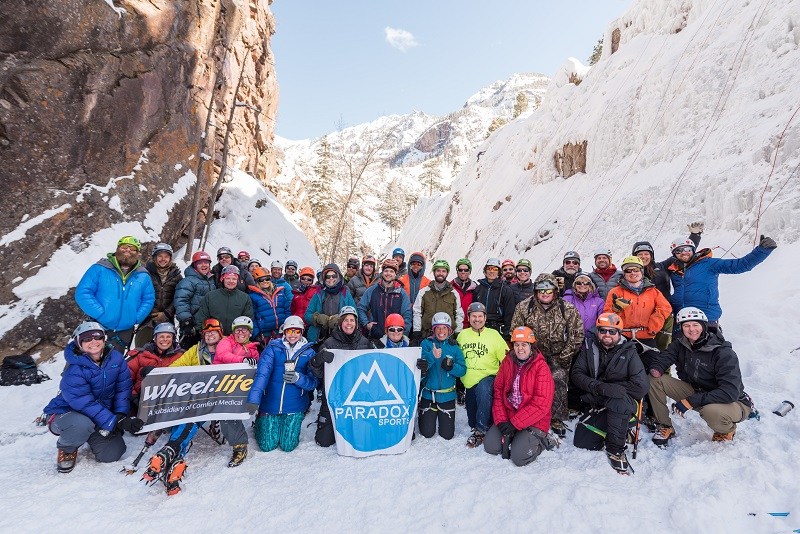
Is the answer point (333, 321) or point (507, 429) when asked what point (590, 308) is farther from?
point (333, 321)

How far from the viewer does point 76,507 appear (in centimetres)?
384

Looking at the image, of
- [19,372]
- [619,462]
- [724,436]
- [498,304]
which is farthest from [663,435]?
[19,372]

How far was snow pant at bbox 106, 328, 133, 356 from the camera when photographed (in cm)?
592

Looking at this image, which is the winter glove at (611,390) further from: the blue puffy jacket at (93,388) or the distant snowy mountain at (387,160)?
the distant snowy mountain at (387,160)

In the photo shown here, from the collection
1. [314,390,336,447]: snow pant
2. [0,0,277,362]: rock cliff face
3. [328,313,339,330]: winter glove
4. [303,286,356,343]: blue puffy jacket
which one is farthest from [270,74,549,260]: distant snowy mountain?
[314,390,336,447]: snow pant

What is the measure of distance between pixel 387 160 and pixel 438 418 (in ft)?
452

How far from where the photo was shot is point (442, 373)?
569 centimetres

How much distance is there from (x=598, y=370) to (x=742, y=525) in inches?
78.6

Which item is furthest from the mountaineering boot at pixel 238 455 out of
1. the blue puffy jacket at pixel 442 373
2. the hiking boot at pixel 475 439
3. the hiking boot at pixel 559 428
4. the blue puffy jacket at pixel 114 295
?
the hiking boot at pixel 559 428

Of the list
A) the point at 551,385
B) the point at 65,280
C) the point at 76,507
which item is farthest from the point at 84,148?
the point at 551,385

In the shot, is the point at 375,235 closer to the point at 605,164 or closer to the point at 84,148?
the point at 605,164

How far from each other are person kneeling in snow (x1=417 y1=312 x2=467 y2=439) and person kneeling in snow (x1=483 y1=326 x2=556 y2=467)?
0.64 metres

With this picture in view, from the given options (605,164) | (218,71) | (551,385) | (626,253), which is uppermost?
(218,71)

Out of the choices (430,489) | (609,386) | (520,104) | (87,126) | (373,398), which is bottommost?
(430,489)
